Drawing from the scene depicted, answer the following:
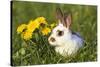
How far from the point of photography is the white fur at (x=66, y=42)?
2141mm

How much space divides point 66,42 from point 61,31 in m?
0.12

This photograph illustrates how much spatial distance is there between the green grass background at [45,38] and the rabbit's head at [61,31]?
5cm

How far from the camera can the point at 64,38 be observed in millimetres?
2170

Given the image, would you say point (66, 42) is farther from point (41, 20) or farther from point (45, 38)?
point (41, 20)

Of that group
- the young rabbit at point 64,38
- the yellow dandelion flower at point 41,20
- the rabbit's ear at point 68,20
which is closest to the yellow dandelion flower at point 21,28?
the yellow dandelion flower at point 41,20

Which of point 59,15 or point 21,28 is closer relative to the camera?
point 21,28

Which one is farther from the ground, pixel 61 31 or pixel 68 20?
pixel 68 20

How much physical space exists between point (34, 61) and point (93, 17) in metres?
0.77

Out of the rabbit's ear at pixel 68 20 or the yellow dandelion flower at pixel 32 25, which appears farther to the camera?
the rabbit's ear at pixel 68 20

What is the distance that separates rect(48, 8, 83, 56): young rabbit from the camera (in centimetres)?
214

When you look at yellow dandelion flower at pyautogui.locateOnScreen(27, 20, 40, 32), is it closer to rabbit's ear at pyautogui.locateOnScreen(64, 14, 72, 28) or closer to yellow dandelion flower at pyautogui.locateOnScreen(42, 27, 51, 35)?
yellow dandelion flower at pyautogui.locateOnScreen(42, 27, 51, 35)

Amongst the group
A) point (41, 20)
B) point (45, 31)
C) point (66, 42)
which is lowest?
point (66, 42)

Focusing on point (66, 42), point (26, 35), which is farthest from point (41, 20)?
point (66, 42)

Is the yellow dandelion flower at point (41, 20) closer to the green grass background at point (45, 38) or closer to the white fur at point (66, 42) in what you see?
the green grass background at point (45, 38)
